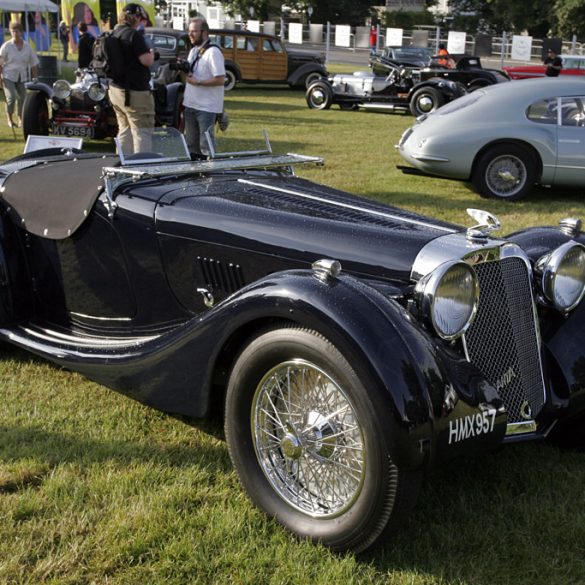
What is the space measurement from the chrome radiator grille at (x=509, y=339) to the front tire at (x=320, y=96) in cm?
1618

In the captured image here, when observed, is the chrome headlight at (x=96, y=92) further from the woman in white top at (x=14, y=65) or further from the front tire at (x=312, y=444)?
the front tire at (x=312, y=444)

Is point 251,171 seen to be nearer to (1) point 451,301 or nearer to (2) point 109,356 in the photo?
(2) point 109,356

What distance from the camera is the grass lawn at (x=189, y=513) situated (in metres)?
2.53

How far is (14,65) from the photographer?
12.4 m

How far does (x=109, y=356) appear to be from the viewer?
3.44 metres

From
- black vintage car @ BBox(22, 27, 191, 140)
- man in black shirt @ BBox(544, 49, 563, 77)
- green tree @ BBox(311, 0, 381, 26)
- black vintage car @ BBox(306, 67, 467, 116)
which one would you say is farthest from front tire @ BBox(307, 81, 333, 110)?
green tree @ BBox(311, 0, 381, 26)

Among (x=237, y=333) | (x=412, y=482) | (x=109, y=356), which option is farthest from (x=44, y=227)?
(x=412, y=482)

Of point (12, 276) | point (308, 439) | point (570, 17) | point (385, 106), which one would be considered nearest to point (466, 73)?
point (385, 106)

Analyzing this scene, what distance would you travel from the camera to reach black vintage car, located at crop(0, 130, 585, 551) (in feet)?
8.02

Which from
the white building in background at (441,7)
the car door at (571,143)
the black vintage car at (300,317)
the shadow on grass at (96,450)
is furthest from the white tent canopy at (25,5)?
the white building in background at (441,7)

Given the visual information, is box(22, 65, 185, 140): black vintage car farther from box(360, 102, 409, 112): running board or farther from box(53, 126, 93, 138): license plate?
box(360, 102, 409, 112): running board

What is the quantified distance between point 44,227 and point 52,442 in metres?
1.25

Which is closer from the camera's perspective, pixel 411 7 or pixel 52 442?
pixel 52 442

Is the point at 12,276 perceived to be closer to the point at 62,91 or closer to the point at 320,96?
the point at 62,91
